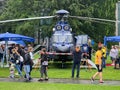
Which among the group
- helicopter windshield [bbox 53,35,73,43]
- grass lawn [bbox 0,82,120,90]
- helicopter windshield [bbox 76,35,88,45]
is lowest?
grass lawn [bbox 0,82,120,90]

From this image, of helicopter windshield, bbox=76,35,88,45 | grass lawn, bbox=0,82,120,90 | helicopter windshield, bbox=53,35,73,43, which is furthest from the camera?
helicopter windshield, bbox=76,35,88,45

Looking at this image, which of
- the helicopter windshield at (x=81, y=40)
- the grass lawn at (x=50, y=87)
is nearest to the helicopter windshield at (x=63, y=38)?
the helicopter windshield at (x=81, y=40)

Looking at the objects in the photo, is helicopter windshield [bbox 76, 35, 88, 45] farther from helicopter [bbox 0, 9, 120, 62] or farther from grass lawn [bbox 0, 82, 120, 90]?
grass lawn [bbox 0, 82, 120, 90]

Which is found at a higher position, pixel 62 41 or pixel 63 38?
pixel 63 38

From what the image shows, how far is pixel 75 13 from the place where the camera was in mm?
50469

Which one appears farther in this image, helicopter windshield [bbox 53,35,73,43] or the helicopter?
helicopter windshield [bbox 53,35,73,43]

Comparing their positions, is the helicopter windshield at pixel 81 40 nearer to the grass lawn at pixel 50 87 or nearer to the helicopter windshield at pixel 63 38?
the helicopter windshield at pixel 63 38

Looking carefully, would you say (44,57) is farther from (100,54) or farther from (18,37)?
(18,37)

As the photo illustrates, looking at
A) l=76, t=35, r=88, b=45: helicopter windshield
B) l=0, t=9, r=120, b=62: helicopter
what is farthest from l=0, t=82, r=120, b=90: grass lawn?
l=76, t=35, r=88, b=45: helicopter windshield

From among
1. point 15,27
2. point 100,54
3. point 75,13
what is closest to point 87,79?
point 100,54


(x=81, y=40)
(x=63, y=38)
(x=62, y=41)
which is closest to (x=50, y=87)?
(x=62, y=41)

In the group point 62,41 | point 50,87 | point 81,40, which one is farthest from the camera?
point 81,40

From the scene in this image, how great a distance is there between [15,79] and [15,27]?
121 ft

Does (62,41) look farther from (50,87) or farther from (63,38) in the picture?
(50,87)
